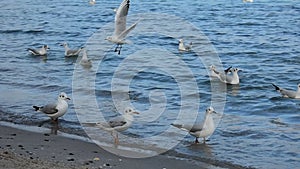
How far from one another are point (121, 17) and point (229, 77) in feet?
13.0

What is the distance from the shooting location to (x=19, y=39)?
73.7 ft

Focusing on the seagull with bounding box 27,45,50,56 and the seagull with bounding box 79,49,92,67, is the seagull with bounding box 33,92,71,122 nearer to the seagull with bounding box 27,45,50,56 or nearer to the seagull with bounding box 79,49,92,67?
the seagull with bounding box 79,49,92,67

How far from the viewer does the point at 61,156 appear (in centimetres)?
805

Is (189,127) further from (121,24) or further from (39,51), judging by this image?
(39,51)

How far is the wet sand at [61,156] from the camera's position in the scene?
7290 mm

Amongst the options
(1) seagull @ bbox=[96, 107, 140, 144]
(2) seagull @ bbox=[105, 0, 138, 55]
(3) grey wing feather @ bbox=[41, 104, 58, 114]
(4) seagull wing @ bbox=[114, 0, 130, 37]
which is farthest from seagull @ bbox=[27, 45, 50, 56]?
(1) seagull @ bbox=[96, 107, 140, 144]

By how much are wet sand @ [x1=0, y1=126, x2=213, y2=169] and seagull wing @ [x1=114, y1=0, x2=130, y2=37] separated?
10.1 feet

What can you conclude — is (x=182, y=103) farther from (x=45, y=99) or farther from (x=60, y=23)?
(x=60, y=23)

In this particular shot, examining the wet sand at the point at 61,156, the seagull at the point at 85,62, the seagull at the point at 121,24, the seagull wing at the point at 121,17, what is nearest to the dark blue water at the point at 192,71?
the seagull at the point at 85,62

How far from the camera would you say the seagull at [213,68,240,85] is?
1479cm

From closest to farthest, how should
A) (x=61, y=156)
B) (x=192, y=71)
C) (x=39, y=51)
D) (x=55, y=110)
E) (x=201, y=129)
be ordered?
(x=61, y=156) < (x=201, y=129) < (x=55, y=110) < (x=192, y=71) < (x=39, y=51)

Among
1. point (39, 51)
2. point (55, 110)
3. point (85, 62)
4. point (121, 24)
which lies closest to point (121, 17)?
point (121, 24)

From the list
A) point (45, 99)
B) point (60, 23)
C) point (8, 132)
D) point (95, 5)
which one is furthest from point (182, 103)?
point (95, 5)

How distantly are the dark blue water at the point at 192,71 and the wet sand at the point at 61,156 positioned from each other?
2.08 ft
